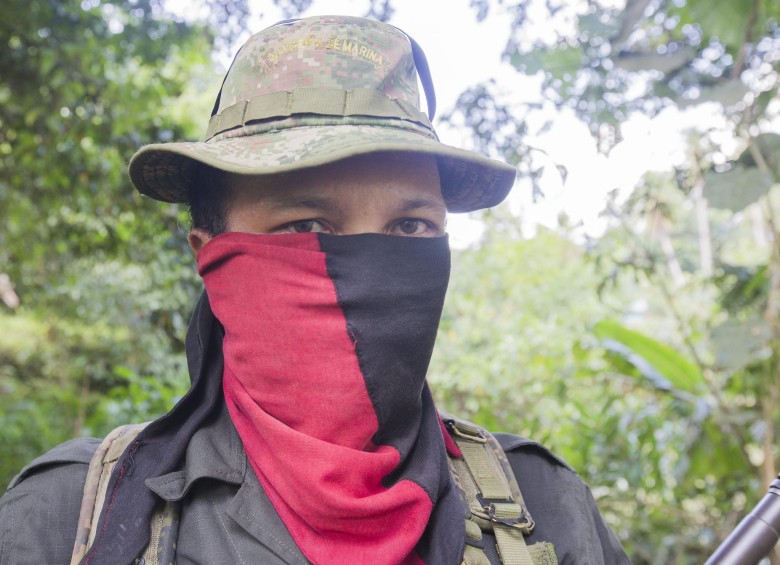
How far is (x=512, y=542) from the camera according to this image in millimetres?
1322

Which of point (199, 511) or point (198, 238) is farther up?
point (198, 238)

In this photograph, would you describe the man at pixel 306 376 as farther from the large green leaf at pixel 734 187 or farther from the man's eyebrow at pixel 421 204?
the large green leaf at pixel 734 187

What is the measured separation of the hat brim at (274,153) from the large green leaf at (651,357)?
3.14 metres

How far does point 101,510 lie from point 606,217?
2.44 m

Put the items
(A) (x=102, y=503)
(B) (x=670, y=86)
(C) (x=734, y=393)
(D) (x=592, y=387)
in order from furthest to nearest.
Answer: (D) (x=592, y=387) → (C) (x=734, y=393) → (B) (x=670, y=86) → (A) (x=102, y=503)

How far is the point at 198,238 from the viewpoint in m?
1.48

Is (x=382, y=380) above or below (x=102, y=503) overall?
above

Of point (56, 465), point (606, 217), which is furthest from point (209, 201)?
point (606, 217)

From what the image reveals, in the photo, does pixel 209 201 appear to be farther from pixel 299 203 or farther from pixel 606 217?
pixel 606 217

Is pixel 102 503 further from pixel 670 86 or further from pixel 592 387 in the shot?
pixel 592 387

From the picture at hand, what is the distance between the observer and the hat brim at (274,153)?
1.17 metres

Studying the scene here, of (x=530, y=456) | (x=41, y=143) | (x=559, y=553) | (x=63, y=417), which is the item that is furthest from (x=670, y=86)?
(x=63, y=417)

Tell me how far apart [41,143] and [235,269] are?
3.32 meters

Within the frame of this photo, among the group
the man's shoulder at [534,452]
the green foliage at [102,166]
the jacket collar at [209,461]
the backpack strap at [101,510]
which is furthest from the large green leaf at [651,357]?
the backpack strap at [101,510]
